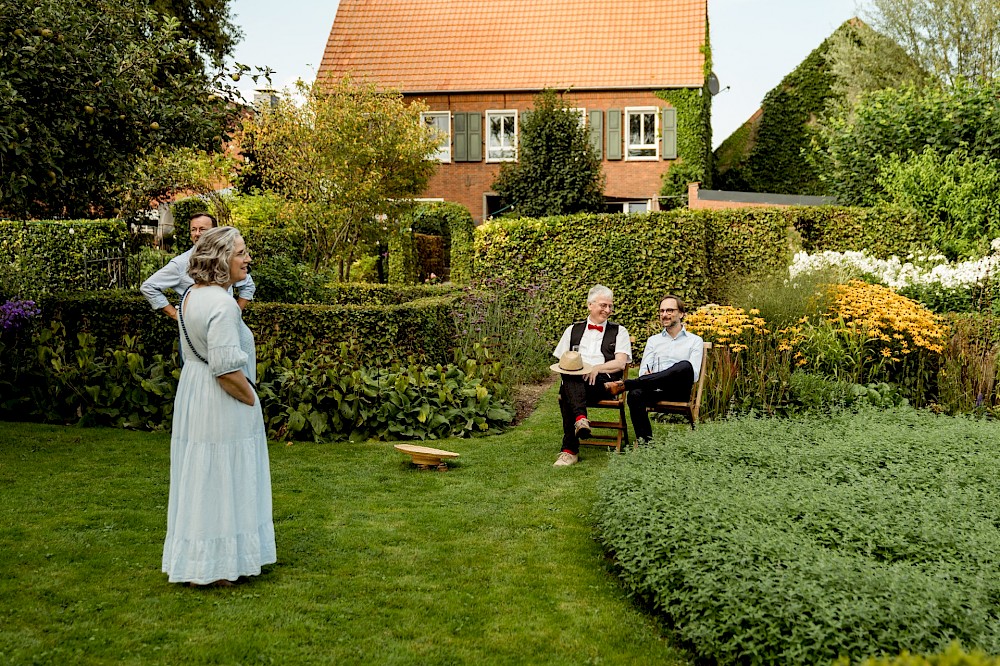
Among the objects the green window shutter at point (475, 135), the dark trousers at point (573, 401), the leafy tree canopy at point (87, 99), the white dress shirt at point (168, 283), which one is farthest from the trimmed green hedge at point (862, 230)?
the green window shutter at point (475, 135)

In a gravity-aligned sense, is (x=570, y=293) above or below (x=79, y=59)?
below

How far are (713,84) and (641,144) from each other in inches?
135

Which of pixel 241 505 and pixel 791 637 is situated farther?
pixel 241 505

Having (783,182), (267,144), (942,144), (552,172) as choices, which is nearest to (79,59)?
(267,144)

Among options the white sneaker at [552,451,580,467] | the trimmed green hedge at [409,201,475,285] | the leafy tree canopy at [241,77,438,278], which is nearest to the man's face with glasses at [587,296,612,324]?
the white sneaker at [552,451,580,467]

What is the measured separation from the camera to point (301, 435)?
8.92m

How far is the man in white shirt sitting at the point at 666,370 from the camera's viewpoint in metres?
7.97

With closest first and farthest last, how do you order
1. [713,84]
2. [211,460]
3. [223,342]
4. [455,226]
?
[223,342] < [211,460] < [455,226] < [713,84]

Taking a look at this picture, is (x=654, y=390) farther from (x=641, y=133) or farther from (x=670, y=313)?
(x=641, y=133)

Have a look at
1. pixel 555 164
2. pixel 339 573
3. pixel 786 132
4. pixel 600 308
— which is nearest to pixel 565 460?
pixel 600 308

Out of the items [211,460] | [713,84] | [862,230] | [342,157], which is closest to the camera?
[211,460]

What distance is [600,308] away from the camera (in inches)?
323

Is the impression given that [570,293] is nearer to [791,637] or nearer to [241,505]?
[241,505]

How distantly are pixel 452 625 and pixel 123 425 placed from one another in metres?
5.89
